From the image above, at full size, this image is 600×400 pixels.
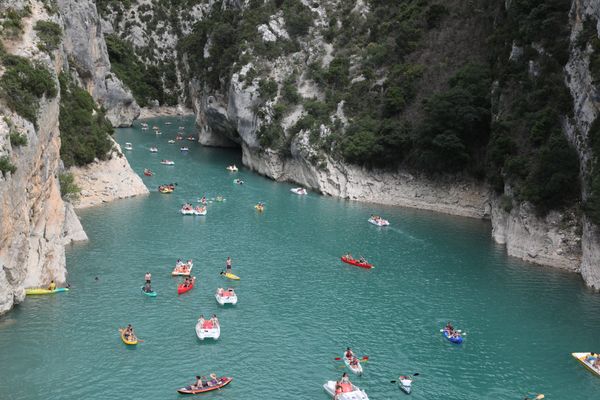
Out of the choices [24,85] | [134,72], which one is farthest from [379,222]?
[134,72]

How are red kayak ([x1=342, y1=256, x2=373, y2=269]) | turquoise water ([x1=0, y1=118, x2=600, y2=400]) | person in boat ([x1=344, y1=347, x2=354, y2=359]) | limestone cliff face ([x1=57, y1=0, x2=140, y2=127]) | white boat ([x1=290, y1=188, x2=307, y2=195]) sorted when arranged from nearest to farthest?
turquoise water ([x1=0, y1=118, x2=600, y2=400]), person in boat ([x1=344, y1=347, x2=354, y2=359]), red kayak ([x1=342, y1=256, x2=373, y2=269]), white boat ([x1=290, y1=188, x2=307, y2=195]), limestone cliff face ([x1=57, y1=0, x2=140, y2=127])

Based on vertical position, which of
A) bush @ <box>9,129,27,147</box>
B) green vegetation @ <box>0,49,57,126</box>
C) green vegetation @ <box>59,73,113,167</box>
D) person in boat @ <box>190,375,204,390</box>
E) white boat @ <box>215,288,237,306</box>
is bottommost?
person in boat @ <box>190,375,204,390</box>

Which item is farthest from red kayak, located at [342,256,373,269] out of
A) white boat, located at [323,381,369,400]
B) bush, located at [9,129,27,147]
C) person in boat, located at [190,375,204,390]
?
bush, located at [9,129,27,147]

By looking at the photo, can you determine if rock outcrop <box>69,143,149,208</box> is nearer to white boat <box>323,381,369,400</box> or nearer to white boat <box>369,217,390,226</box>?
white boat <box>369,217,390,226</box>

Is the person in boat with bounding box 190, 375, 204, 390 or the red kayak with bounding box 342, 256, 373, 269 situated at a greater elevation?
the red kayak with bounding box 342, 256, 373, 269

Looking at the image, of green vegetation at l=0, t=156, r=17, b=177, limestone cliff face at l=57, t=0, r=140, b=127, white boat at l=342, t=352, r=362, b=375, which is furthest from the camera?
limestone cliff face at l=57, t=0, r=140, b=127


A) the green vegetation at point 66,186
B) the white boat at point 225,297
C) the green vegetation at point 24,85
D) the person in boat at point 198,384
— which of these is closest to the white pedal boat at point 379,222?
the white boat at point 225,297
